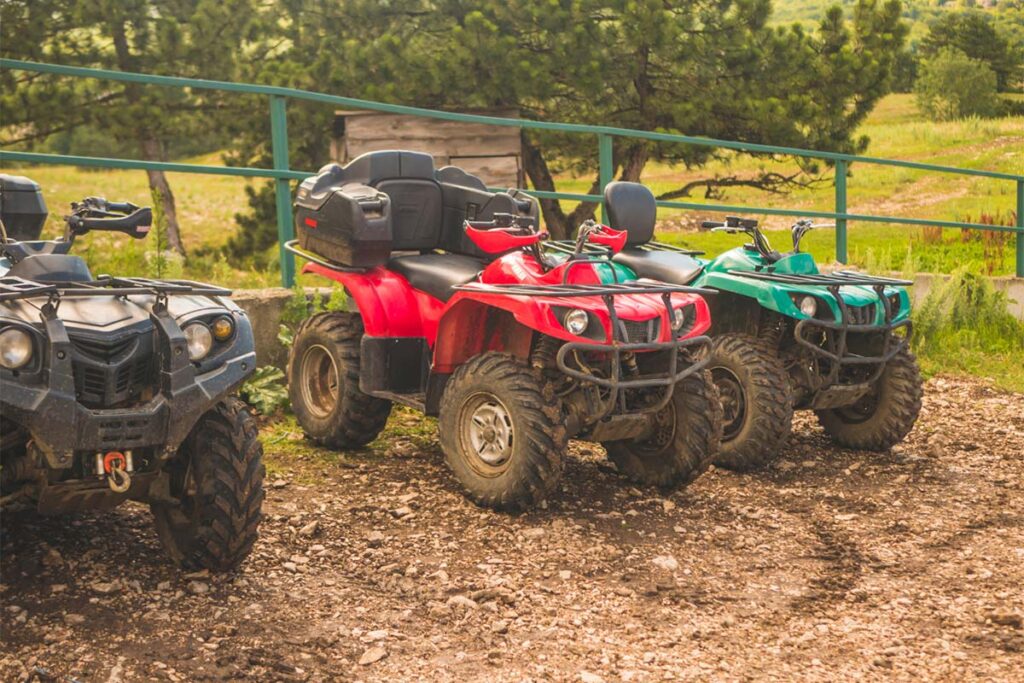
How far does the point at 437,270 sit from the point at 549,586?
179 cm

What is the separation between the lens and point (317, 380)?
609 centimetres

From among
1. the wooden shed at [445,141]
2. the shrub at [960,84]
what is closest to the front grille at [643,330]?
the wooden shed at [445,141]

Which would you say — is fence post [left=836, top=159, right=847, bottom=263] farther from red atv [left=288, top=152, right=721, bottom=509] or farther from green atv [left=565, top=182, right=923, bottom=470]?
red atv [left=288, top=152, right=721, bottom=509]

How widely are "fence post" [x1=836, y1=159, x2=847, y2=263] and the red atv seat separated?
392 cm

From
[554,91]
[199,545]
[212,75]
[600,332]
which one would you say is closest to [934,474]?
[600,332]

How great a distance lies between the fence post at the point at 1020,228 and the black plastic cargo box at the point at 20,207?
389 inches

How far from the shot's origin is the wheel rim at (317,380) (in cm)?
604

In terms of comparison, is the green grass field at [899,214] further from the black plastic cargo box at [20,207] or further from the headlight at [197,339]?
the headlight at [197,339]

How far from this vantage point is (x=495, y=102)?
13969 millimetres

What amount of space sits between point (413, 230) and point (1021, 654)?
329cm

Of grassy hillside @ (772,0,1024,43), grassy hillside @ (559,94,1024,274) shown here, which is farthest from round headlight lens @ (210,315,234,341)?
grassy hillside @ (772,0,1024,43)

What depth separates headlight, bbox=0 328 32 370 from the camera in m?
3.35

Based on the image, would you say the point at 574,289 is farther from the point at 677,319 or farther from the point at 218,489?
the point at 218,489

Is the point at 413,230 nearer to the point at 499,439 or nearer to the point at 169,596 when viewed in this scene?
the point at 499,439
